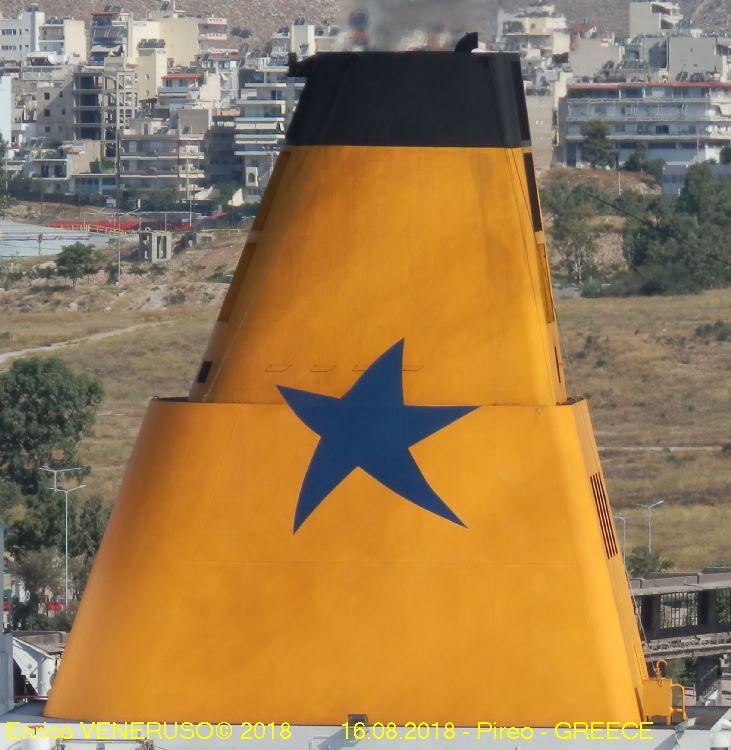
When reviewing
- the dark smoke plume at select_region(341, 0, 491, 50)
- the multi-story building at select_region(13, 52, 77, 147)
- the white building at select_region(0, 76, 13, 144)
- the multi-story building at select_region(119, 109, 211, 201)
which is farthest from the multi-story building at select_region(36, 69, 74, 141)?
the dark smoke plume at select_region(341, 0, 491, 50)

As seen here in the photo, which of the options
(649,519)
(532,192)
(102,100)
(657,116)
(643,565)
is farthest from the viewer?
(102,100)

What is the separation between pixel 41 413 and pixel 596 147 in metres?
100

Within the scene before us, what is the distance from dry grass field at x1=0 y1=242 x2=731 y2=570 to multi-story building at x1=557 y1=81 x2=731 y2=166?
61.9m

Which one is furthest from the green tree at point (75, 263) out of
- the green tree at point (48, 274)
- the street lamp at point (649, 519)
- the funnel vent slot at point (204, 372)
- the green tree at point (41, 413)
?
the funnel vent slot at point (204, 372)

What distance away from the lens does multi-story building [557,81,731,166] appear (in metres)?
167

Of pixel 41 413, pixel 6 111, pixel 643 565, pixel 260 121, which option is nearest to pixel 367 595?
pixel 643 565

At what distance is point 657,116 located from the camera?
16850cm

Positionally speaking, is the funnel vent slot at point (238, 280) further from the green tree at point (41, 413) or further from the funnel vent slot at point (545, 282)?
the green tree at point (41, 413)

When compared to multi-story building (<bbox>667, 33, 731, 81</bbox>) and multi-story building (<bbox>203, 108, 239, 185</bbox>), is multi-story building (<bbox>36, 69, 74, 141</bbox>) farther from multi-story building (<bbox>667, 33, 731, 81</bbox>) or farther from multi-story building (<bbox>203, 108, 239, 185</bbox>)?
multi-story building (<bbox>667, 33, 731, 81</bbox>)

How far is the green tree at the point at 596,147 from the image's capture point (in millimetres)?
159250

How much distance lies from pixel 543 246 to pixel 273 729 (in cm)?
255

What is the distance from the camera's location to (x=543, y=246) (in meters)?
10.7

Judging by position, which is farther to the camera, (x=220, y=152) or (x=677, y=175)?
(x=220, y=152)

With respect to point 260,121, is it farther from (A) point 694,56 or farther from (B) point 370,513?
(B) point 370,513
